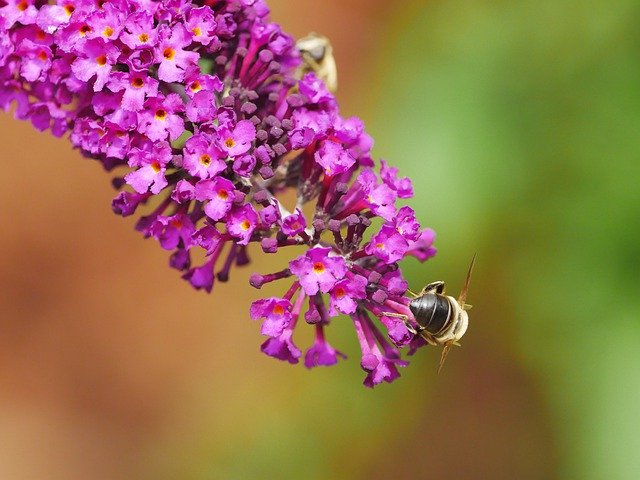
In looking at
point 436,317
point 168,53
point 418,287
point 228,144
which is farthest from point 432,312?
point 418,287

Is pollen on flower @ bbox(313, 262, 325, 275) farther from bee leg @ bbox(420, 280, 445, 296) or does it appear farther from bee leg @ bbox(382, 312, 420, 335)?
bee leg @ bbox(420, 280, 445, 296)

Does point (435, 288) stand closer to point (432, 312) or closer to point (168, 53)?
point (432, 312)

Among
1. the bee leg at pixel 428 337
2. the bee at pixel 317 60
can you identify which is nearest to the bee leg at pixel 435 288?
the bee leg at pixel 428 337

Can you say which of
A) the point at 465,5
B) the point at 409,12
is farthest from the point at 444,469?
the point at 409,12

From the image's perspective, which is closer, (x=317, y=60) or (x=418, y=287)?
(x=317, y=60)

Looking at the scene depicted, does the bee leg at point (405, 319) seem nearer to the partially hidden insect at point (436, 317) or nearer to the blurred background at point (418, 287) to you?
the partially hidden insect at point (436, 317)

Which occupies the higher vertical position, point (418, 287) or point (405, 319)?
point (418, 287)
